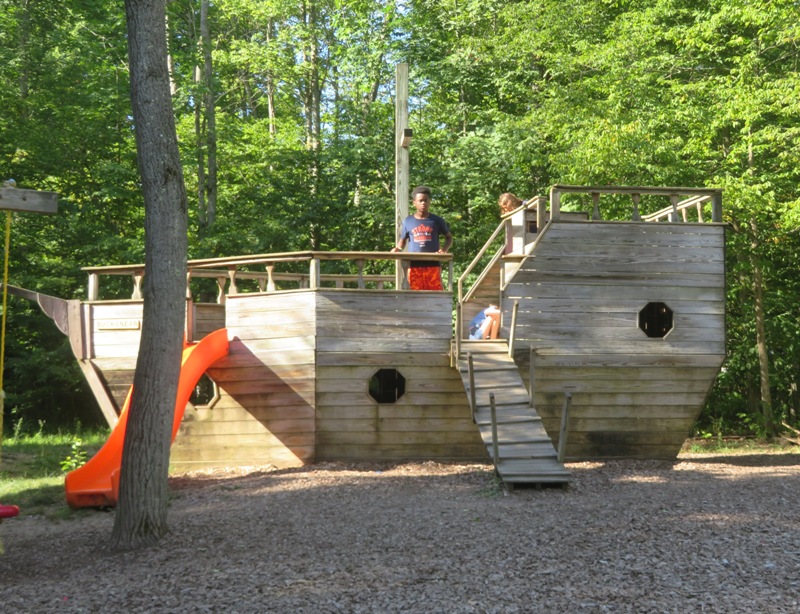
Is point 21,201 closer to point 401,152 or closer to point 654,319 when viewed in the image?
point 401,152

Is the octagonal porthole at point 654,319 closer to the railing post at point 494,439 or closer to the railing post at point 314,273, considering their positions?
the railing post at point 494,439

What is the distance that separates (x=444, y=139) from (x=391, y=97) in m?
4.64

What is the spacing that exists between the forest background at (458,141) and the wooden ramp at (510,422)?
Answer: 6668 millimetres

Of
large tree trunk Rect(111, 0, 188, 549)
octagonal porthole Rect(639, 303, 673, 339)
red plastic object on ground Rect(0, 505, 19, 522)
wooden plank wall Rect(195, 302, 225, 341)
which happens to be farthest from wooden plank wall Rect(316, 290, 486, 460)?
red plastic object on ground Rect(0, 505, 19, 522)

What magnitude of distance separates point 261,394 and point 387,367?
191 centimetres

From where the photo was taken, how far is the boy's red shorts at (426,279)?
13.0 m

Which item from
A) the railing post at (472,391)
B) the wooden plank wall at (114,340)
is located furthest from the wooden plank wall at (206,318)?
the railing post at (472,391)

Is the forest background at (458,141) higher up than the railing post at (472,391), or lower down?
higher up

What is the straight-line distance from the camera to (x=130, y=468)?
809 cm

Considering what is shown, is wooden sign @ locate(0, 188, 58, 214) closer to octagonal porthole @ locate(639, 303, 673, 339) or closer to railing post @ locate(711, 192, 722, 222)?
octagonal porthole @ locate(639, 303, 673, 339)

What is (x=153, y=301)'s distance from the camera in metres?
8.18

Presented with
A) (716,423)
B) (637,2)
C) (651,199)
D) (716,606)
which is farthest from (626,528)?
(637,2)

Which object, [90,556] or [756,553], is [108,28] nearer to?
[90,556]

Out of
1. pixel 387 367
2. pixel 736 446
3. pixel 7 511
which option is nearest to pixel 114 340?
pixel 387 367
